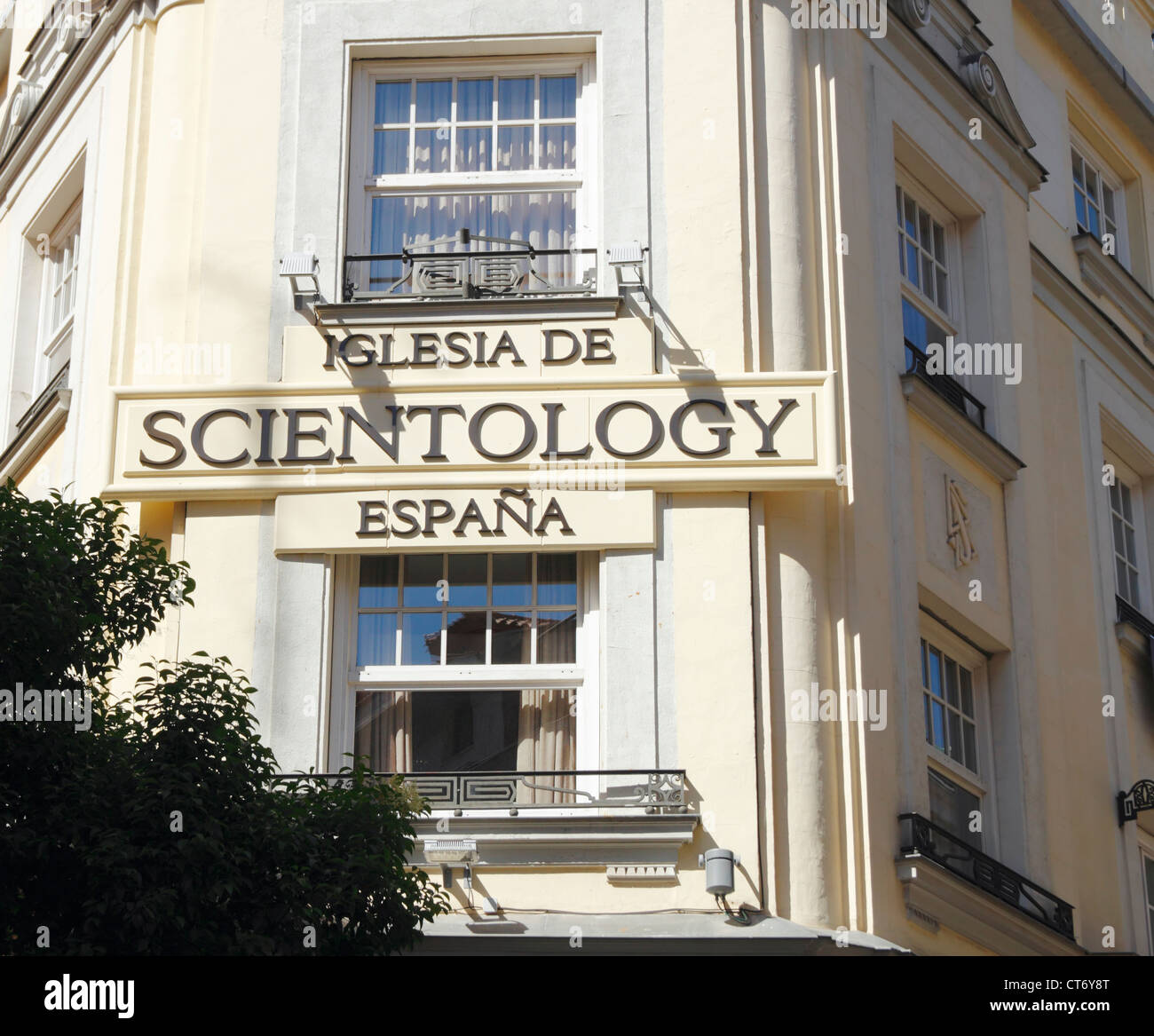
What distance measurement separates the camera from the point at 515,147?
54.5 feet

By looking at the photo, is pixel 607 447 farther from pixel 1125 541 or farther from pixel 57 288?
pixel 1125 541

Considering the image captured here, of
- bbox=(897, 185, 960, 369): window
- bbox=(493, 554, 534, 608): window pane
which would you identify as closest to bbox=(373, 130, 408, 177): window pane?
bbox=(493, 554, 534, 608): window pane

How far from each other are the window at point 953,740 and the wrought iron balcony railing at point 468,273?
3775 millimetres

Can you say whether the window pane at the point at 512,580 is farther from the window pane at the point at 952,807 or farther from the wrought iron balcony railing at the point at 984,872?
the window pane at the point at 952,807

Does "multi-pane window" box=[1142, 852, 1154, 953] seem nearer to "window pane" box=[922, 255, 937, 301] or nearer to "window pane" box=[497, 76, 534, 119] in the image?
"window pane" box=[922, 255, 937, 301]

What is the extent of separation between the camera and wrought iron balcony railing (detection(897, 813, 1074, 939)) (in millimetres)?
14680

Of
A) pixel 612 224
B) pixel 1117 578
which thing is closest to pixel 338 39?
pixel 612 224

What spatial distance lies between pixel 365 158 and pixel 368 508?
3042 mm

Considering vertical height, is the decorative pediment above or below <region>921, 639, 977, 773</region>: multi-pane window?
above

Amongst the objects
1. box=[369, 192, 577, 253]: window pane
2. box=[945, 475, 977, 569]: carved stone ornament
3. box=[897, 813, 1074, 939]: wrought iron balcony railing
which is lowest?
box=[897, 813, 1074, 939]: wrought iron balcony railing

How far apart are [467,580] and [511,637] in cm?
53

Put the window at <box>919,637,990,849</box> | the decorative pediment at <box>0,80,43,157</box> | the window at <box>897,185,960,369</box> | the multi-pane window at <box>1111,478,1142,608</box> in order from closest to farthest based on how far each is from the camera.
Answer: the window at <box>919,637,990,849</box> < the window at <box>897,185,960,369</box> < the decorative pediment at <box>0,80,43,157</box> < the multi-pane window at <box>1111,478,1142,608</box>

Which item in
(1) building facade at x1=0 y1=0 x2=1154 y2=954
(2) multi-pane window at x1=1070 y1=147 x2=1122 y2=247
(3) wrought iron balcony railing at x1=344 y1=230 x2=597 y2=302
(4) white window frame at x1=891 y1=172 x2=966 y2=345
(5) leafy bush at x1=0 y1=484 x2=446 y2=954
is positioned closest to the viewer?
(5) leafy bush at x1=0 y1=484 x2=446 y2=954

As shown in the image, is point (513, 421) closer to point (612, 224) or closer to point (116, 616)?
point (612, 224)
